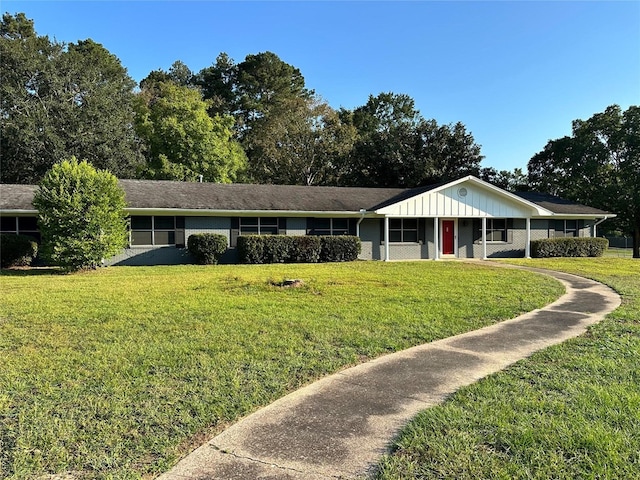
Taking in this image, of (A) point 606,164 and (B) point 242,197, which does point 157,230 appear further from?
(A) point 606,164

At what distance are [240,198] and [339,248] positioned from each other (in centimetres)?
502

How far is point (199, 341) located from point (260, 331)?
2.94ft

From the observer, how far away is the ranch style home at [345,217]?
688 inches

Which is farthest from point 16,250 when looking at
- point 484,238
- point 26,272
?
point 484,238

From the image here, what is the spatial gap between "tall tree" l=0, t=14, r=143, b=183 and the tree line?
3.0 inches

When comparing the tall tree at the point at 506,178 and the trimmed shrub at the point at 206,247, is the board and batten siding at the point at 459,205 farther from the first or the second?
the tall tree at the point at 506,178

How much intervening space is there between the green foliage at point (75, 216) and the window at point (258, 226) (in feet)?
18.7

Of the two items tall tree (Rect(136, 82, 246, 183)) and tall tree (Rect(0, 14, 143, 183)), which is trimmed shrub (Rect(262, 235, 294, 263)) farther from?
tall tree (Rect(0, 14, 143, 183))

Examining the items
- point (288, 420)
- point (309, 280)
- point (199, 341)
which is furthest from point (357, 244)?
point (288, 420)

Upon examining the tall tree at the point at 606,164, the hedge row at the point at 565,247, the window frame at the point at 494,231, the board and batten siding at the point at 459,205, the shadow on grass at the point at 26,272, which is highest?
the tall tree at the point at 606,164

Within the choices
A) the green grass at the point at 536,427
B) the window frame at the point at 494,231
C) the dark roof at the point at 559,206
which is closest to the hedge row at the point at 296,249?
the window frame at the point at 494,231

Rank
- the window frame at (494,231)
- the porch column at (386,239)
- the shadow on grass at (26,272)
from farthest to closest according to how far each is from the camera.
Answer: the window frame at (494,231)
the porch column at (386,239)
the shadow on grass at (26,272)

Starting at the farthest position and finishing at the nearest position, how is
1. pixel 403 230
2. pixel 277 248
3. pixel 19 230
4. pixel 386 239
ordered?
pixel 403 230 < pixel 386 239 < pixel 277 248 < pixel 19 230

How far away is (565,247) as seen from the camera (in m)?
21.5
